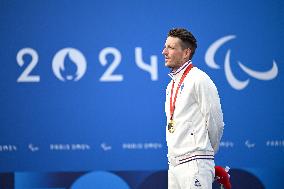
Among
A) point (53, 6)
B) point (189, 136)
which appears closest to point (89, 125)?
point (53, 6)

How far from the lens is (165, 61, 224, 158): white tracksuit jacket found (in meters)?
3.04

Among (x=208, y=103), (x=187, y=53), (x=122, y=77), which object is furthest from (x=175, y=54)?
(x=122, y=77)

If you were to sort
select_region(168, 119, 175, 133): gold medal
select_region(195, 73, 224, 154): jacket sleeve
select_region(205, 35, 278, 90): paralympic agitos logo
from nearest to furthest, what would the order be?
select_region(195, 73, 224, 154): jacket sleeve < select_region(168, 119, 175, 133): gold medal < select_region(205, 35, 278, 90): paralympic agitos logo

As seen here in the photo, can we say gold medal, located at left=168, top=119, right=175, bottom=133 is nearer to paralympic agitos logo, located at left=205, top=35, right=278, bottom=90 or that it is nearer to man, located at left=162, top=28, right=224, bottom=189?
man, located at left=162, top=28, right=224, bottom=189

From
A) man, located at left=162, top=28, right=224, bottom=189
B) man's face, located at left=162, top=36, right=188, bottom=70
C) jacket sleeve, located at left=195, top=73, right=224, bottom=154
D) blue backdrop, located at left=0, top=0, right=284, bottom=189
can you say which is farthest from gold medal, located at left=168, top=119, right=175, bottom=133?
blue backdrop, located at left=0, top=0, right=284, bottom=189

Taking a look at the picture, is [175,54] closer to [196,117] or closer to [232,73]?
[196,117]

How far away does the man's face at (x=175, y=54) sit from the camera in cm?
320

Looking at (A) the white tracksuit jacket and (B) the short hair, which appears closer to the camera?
(A) the white tracksuit jacket

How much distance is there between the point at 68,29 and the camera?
487 centimetres

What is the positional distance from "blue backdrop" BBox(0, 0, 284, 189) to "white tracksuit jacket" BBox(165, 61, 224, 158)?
173 cm

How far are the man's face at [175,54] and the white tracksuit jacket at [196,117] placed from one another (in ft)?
0.40

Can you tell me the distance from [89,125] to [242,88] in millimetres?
1378

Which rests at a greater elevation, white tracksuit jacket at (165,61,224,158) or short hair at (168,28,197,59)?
short hair at (168,28,197,59)

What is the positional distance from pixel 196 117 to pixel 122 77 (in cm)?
185
